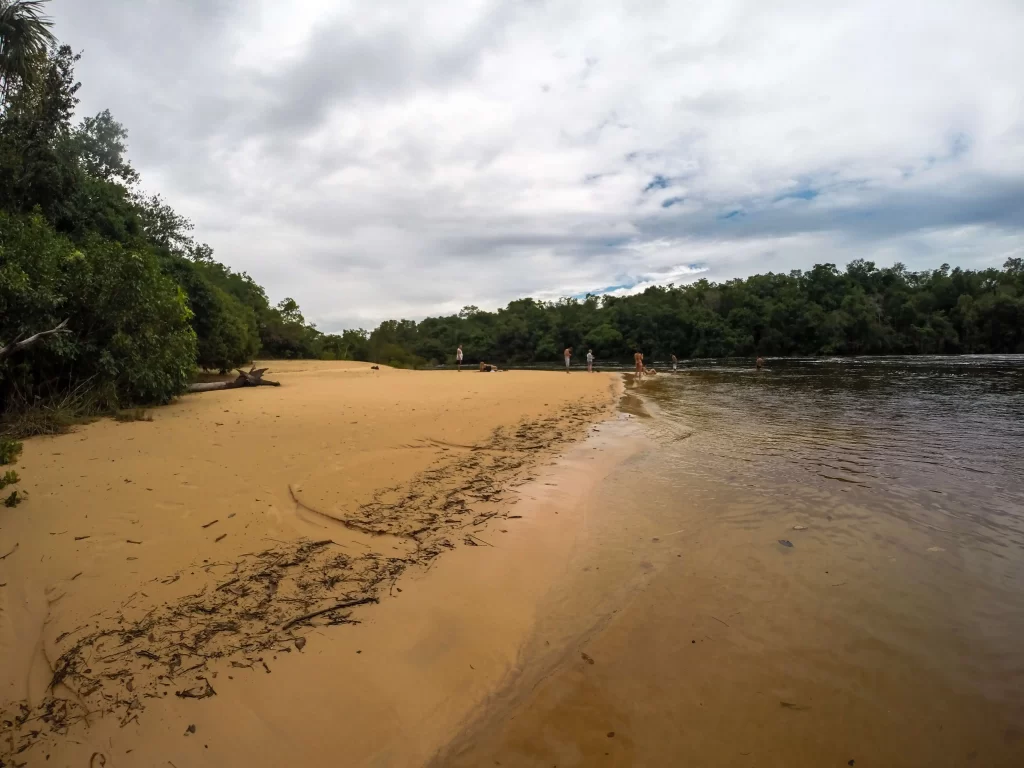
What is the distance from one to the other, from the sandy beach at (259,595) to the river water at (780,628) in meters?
0.38

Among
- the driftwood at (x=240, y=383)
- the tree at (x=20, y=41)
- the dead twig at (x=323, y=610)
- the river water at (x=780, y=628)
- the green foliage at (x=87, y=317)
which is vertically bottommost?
the river water at (x=780, y=628)

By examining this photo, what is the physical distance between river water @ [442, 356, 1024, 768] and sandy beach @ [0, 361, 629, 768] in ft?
1.25

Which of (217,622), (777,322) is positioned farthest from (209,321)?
(777,322)

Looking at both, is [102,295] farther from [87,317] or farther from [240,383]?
[240,383]

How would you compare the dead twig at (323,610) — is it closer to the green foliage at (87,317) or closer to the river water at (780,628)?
the river water at (780,628)

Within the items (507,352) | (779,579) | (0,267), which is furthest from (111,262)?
(507,352)

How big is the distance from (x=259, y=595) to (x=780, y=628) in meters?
3.51

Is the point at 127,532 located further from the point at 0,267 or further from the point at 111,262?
the point at 111,262

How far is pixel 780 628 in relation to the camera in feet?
11.0

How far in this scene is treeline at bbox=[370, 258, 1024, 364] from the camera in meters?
55.8

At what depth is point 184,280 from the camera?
58.9 ft

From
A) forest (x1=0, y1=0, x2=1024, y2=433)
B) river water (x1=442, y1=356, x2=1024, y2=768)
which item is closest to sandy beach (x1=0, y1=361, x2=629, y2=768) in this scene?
river water (x1=442, y1=356, x2=1024, y2=768)

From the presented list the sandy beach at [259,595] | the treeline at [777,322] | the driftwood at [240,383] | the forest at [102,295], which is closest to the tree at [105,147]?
the forest at [102,295]

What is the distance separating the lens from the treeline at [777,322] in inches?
2195
